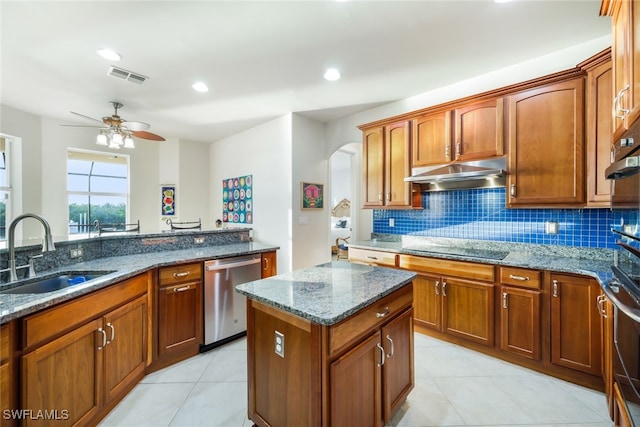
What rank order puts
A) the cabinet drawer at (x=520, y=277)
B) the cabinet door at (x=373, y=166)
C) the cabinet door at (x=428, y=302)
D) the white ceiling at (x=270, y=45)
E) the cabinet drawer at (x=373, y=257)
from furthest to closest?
the cabinet door at (x=373, y=166)
the cabinet drawer at (x=373, y=257)
the cabinet door at (x=428, y=302)
the cabinet drawer at (x=520, y=277)
the white ceiling at (x=270, y=45)

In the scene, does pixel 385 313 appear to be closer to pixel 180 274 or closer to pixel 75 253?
pixel 180 274

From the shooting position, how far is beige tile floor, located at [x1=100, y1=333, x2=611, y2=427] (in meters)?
1.67

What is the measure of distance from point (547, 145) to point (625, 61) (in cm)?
101

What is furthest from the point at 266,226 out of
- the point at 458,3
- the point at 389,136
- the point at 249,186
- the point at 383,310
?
the point at 458,3

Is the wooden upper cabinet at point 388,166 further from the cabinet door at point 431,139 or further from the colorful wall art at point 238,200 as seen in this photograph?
the colorful wall art at point 238,200

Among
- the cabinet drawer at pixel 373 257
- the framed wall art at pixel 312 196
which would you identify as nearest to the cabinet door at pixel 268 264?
the cabinet drawer at pixel 373 257

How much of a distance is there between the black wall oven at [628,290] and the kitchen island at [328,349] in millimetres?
956

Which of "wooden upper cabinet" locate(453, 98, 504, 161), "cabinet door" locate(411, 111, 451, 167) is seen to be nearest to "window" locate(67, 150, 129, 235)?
"cabinet door" locate(411, 111, 451, 167)

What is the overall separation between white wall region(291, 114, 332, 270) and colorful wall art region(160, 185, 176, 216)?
301cm

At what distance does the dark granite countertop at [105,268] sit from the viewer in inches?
48.3

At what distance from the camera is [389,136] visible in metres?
3.22

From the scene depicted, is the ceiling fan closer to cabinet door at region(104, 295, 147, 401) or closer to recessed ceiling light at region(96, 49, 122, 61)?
recessed ceiling light at region(96, 49, 122, 61)

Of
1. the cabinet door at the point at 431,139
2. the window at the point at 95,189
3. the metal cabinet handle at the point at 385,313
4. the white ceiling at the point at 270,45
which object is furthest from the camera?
the window at the point at 95,189

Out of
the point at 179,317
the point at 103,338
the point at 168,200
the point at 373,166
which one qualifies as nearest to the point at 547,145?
the point at 373,166
